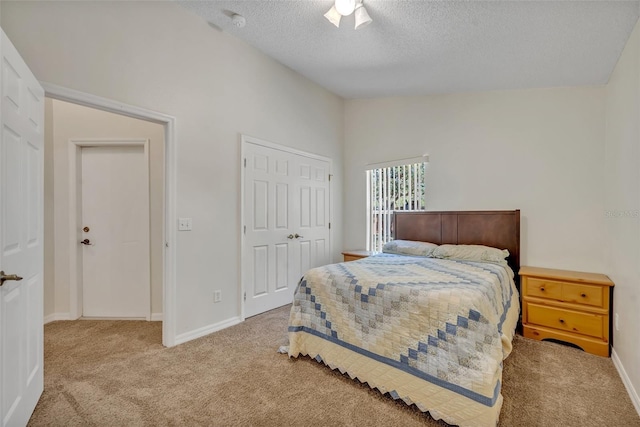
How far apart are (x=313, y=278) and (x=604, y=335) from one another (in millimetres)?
2374

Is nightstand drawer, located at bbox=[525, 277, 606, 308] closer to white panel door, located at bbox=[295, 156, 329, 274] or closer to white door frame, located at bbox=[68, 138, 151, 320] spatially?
white panel door, located at bbox=[295, 156, 329, 274]

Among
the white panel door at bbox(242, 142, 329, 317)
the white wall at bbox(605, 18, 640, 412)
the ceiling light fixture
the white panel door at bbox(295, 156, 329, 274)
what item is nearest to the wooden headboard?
the white wall at bbox(605, 18, 640, 412)

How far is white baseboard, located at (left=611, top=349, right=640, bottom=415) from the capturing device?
1796 mm

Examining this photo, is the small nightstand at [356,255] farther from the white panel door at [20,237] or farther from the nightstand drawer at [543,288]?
the white panel door at [20,237]

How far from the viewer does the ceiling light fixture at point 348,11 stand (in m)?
2.11

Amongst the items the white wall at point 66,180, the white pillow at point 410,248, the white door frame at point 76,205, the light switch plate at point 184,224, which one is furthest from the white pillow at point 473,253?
the white door frame at point 76,205

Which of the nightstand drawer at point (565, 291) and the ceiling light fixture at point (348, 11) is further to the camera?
the nightstand drawer at point (565, 291)

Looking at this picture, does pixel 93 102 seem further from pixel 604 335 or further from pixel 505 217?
pixel 604 335

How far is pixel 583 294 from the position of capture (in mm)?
2578

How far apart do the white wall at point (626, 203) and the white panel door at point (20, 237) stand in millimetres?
3321

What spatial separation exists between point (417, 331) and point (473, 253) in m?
1.65

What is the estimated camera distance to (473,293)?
181 cm

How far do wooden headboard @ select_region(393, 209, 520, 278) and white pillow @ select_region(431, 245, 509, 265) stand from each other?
6.3 inches

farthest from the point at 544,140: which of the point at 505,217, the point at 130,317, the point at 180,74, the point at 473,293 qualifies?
the point at 130,317
